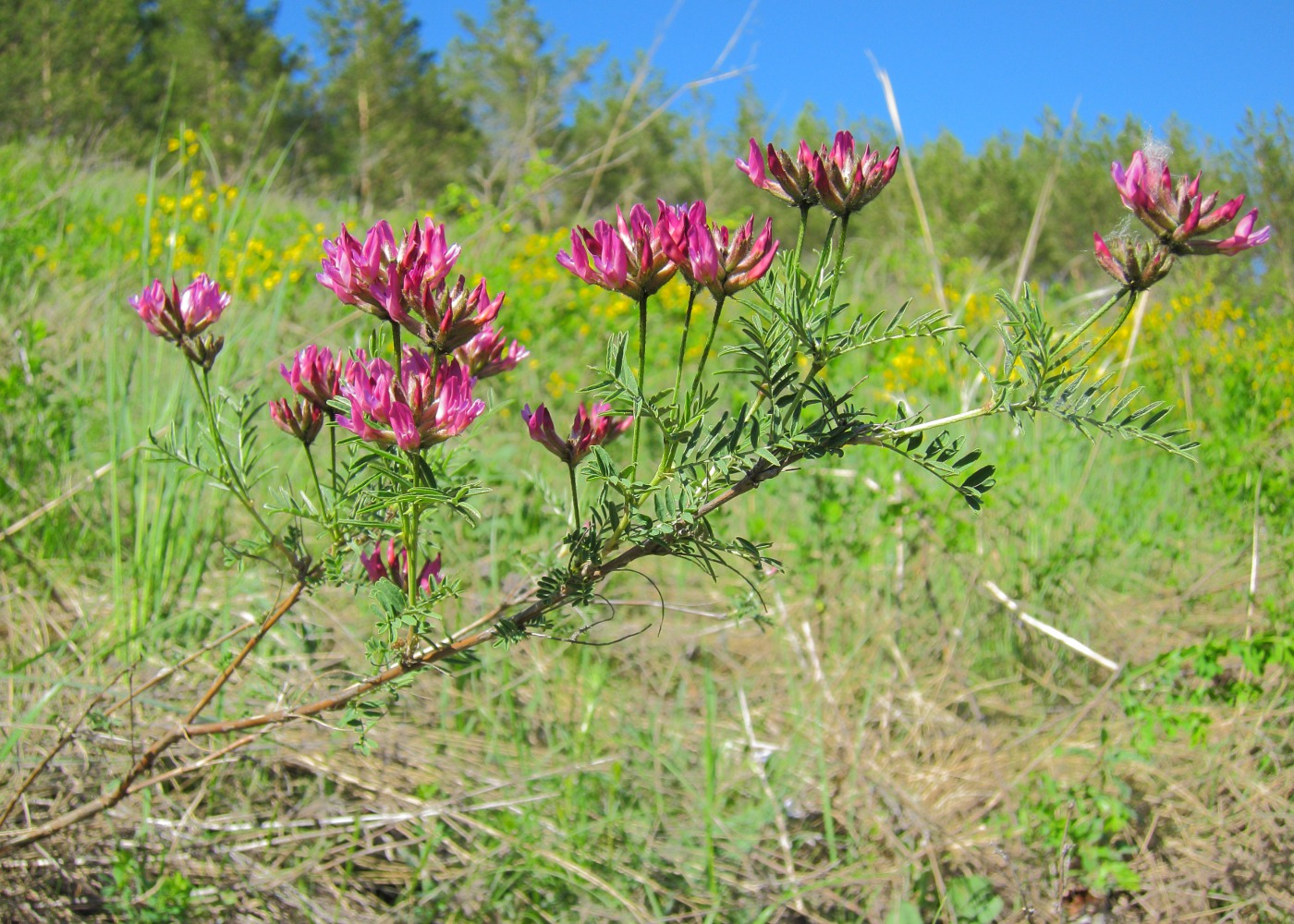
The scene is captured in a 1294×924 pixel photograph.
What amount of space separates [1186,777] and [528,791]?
122 centimetres

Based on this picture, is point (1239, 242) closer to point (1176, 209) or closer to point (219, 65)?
point (1176, 209)

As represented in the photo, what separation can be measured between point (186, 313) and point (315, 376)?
20 cm

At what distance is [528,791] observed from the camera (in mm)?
1573

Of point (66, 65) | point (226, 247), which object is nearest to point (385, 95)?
point (66, 65)

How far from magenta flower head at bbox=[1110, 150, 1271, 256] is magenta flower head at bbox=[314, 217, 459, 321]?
509 mm

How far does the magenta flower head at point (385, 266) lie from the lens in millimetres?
684

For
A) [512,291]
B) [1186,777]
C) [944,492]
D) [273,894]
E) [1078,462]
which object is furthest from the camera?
[512,291]

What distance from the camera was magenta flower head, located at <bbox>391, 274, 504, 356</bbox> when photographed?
2.23ft

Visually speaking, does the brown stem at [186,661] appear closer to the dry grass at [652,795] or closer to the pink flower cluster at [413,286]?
the dry grass at [652,795]

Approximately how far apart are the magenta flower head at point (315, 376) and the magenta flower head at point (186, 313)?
14 centimetres

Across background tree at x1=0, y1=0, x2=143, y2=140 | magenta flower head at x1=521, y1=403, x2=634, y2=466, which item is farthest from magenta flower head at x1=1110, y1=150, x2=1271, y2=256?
background tree at x1=0, y1=0, x2=143, y2=140

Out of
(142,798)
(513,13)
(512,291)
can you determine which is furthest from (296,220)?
(513,13)

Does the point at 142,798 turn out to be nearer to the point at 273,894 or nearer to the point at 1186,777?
the point at 273,894

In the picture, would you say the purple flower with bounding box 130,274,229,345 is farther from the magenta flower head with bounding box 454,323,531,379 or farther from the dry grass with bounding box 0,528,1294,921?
the dry grass with bounding box 0,528,1294,921
